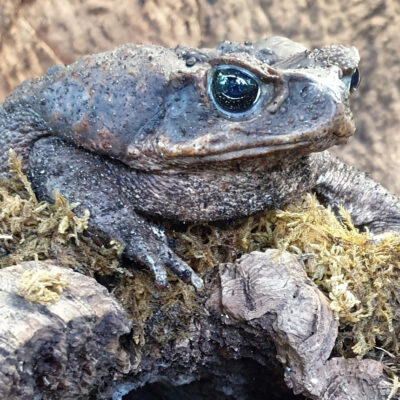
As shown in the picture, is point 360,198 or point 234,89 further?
point 360,198

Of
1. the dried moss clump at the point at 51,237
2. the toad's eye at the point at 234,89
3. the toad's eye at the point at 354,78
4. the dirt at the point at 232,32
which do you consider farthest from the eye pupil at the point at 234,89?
the dirt at the point at 232,32

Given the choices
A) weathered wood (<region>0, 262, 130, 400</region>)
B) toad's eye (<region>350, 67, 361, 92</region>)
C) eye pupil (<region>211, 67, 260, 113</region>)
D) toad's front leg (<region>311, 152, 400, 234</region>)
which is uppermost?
eye pupil (<region>211, 67, 260, 113</region>)

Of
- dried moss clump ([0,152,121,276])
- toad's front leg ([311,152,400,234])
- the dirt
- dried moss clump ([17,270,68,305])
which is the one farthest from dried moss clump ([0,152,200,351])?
the dirt

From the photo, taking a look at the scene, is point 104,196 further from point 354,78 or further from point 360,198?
point 360,198

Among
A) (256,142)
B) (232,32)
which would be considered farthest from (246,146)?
(232,32)

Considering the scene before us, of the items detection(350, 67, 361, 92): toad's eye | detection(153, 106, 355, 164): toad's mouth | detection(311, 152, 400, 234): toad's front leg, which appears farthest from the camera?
detection(311, 152, 400, 234): toad's front leg

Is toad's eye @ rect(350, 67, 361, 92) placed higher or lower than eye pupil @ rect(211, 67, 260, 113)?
lower

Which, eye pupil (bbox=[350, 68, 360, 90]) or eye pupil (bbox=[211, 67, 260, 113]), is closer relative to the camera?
eye pupil (bbox=[211, 67, 260, 113])

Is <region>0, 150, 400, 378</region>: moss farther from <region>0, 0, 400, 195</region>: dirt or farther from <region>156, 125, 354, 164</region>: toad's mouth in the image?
<region>0, 0, 400, 195</region>: dirt

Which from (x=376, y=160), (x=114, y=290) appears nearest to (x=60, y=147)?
(x=114, y=290)
